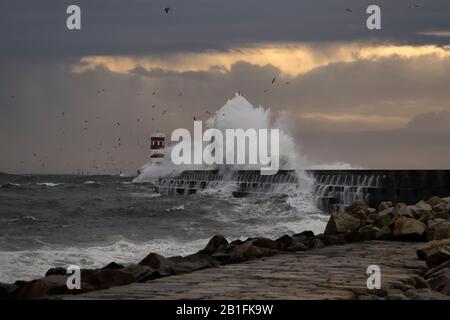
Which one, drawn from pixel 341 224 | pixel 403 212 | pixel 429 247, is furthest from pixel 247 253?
pixel 403 212

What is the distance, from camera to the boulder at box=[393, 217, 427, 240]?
9.83 meters

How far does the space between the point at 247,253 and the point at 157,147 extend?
139ft

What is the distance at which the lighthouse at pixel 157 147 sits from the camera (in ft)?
161

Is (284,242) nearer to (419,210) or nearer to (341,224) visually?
(341,224)

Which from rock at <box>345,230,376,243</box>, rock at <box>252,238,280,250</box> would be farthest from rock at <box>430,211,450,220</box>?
rock at <box>252,238,280,250</box>

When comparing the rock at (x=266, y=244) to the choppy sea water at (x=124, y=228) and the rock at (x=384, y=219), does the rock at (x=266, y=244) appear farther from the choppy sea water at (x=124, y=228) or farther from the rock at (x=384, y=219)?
the choppy sea water at (x=124, y=228)

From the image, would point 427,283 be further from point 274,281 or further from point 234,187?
point 234,187

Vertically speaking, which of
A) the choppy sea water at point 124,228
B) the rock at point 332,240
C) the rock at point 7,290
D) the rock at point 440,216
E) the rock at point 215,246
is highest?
the rock at point 440,216

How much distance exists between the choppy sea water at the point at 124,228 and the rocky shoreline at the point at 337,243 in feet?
11.5

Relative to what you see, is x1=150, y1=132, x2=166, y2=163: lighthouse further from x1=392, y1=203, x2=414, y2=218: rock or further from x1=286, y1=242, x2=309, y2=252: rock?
x1=286, y1=242, x2=309, y2=252: rock

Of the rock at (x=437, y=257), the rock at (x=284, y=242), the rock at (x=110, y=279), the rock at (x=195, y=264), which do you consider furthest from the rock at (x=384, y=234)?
the rock at (x=110, y=279)

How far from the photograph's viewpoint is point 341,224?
1117cm

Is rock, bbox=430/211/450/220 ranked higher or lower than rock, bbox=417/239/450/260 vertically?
higher
